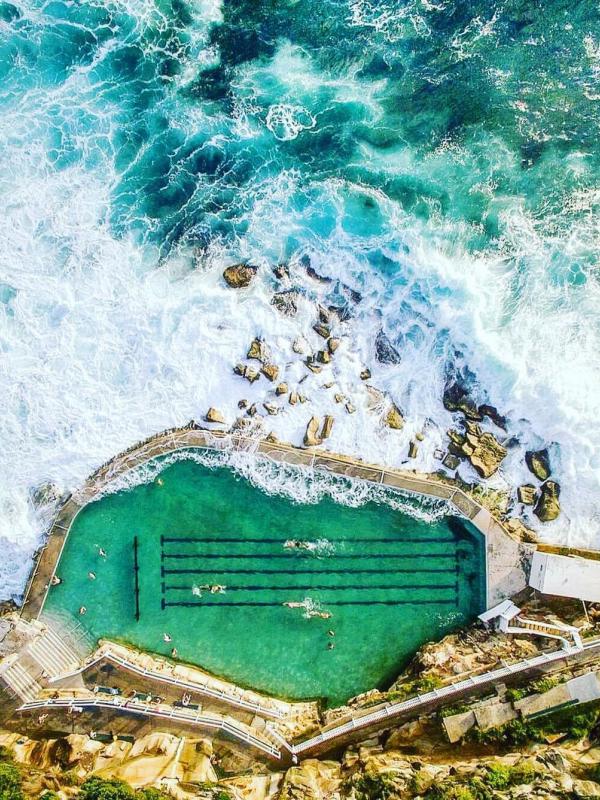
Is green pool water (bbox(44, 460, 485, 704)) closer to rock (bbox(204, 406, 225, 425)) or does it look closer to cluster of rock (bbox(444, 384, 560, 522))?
rock (bbox(204, 406, 225, 425))

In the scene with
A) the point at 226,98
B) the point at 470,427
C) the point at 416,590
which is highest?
the point at 226,98

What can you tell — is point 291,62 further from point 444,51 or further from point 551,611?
point 551,611

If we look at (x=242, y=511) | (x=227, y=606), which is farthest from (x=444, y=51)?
(x=227, y=606)

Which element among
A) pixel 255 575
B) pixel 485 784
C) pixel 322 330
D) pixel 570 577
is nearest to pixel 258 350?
pixel 322 330

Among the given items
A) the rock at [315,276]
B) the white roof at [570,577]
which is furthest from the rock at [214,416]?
the white roof at [570,577]

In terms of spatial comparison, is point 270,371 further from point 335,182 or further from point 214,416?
point 335,182

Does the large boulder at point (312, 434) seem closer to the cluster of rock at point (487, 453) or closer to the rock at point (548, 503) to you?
the cluster of rock at point (487, 453)

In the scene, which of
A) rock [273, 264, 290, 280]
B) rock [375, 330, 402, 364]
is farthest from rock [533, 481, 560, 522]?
rock [273, 264, 290, 280]
